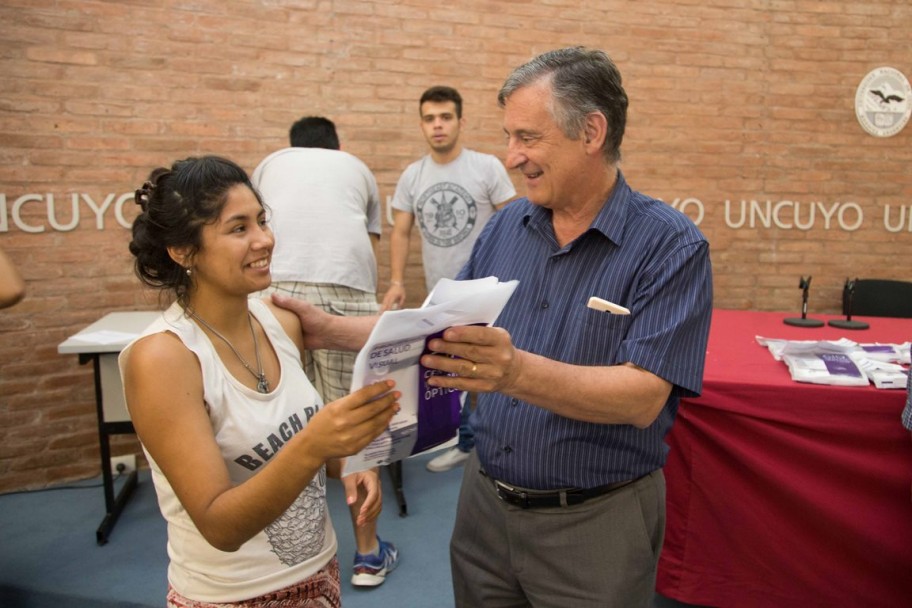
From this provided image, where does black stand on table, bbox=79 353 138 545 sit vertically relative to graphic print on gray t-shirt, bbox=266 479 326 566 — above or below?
below

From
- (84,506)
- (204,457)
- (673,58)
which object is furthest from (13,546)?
(673,58)

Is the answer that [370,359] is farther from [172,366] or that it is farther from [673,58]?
[673,58]

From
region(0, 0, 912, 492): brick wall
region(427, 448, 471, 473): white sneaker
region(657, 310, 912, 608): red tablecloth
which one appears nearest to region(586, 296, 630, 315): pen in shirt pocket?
region(657, 310, 912, 608): red tablecloth

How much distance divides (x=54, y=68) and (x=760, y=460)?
3983 millimetres

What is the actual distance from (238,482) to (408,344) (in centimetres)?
59

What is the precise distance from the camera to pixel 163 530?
3.40m

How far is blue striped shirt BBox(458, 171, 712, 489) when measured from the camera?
4.77 ft

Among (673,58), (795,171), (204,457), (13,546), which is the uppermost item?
(673,58)

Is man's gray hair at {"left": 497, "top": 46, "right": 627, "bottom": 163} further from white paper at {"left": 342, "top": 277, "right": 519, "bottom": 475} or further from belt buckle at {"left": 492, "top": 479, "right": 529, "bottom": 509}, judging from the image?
belt buckle at {"left": 492, "top": 479, "right": 529, "bottom": 509}

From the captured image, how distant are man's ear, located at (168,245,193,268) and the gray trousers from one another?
2.96 feet

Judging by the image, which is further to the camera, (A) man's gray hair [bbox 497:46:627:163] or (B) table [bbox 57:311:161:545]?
(B) table [bbox 57:311:161:545]

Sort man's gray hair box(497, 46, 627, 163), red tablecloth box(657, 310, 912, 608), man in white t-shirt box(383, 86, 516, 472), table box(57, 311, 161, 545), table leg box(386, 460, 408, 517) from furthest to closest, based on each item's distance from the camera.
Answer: man in white t-shirt box(383, 86, 516, 472) < table leg box(386, 460, 408, 517) < table box(57, 311, 161, 545) < red tablecloth box(657, 310, 912, 608) < man's gray hair box(497, 46, 627, 163)

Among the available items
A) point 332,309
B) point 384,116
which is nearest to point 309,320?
point 332,309

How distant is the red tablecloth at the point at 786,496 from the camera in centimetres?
238
